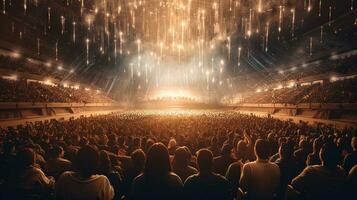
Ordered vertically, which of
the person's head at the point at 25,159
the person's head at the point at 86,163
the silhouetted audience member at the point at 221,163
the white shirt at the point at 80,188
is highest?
the person's head at the point at 86,163

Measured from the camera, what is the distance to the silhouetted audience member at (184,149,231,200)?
3.77 metres

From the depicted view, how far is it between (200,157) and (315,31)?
50459 millimetres

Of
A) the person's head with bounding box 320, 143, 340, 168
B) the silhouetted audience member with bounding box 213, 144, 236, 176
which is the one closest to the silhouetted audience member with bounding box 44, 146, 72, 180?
the silhouetted audience member with bounding box 213, 144, 236, 176

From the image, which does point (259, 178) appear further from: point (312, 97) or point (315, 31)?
point (315, 31)

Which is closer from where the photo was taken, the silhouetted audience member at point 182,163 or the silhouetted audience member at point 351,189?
the silhouetted audience member at point 351,189

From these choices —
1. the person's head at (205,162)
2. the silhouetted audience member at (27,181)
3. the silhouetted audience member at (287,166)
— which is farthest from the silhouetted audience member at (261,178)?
the silhouetted audience member at (27,181)

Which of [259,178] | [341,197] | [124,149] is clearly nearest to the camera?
[341,197]

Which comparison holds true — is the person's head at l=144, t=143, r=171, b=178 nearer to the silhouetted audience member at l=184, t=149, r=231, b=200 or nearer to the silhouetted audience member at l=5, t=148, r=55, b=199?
the silhouetted audience member at l=184, t=149, r=231, b=200

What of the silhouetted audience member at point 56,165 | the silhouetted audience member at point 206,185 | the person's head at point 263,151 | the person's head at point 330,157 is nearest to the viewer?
the silhouetted audience member at point 206,185

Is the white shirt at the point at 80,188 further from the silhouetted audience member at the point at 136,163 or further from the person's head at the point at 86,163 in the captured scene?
the silhouetted audience member at the point at 136,163

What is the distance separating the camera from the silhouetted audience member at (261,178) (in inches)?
175

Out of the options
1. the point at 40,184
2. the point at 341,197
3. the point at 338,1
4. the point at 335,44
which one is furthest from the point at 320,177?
the point at 335,44

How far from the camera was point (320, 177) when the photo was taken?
398 centimetres

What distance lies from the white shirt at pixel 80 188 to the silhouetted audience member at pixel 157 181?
Answer: 1.42ft
